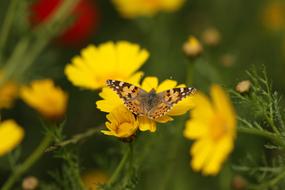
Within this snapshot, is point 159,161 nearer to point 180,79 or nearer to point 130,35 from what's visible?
point 180,79

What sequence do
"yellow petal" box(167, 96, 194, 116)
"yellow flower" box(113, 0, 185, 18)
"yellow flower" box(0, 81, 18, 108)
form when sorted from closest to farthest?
"yellow petal" box(167, 96, 194, 116) < "yellow flower" box(0, 81, 18, 108) < "yellow flower" box(113, 0, 185, 18)

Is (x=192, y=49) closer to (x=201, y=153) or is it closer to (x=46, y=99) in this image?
(x=46, y=99)

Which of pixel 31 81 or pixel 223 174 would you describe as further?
pixel 31 81

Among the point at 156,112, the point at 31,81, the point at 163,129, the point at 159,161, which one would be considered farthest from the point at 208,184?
the point at 156,112

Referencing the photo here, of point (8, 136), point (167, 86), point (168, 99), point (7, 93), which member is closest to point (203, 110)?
Result: point (168, 99)

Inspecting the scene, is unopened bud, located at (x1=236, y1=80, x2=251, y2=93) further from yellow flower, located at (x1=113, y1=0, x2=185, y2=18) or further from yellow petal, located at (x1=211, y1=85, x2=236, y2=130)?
yellow flower, located at (x1=113, y1=0, x2=185, y2=18)

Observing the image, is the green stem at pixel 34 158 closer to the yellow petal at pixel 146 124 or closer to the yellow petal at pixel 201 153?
Result: the yellow petal at pixel 146 124

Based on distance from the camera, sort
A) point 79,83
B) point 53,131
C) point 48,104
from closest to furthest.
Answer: point 53,131 → point 79,83 → point 48,104

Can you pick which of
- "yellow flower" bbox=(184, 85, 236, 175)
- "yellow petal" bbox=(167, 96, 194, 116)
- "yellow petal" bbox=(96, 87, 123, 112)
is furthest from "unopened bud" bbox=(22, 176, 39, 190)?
"yellow flower" bbox=(184, 85, 236, 175)
